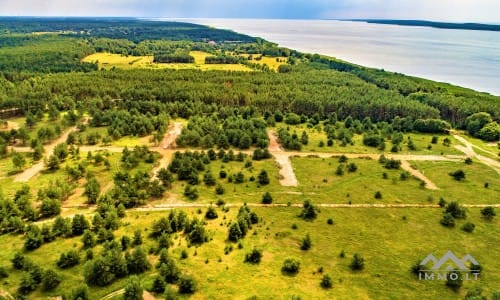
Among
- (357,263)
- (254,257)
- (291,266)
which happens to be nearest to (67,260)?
(254,257)

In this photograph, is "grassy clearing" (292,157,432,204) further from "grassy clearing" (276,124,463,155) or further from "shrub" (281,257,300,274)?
"shrub" (281,257,300,274)

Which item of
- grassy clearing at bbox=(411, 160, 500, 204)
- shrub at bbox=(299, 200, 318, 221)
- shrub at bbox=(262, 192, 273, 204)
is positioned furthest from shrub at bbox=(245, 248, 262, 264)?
grassy clearing at bbox=(411, 160, 500, 204)

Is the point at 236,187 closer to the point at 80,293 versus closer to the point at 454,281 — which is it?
the point at 80,293

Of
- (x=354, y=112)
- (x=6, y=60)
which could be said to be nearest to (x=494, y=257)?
(x=354, y=112)

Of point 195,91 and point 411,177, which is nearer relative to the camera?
point 411,177

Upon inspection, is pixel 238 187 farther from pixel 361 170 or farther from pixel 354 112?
pixel 354 112

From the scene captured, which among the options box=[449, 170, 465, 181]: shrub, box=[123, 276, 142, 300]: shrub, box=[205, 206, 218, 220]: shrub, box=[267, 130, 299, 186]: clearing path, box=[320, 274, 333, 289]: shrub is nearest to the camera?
box=[123, 276, 142, 300]: shrub
